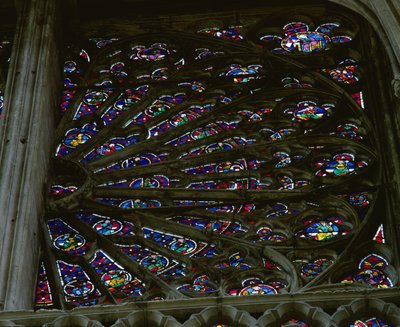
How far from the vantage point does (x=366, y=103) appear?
1473 centimetres

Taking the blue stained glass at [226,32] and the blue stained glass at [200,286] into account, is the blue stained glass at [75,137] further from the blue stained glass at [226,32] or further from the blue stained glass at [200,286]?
the blue stained glass at [200,286]

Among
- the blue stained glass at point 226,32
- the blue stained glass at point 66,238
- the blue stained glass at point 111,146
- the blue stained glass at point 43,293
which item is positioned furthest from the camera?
the blue stained glass at point 226,32

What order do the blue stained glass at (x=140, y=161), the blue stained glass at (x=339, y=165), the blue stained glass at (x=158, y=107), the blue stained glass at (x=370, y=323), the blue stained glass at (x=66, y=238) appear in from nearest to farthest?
the blue stained glass at (x=370, y=323) → the blue stained glass at (x=66, y=238) → the blue stained glass at (x=339, y=165) → the blue stained glass at (x=140, y=161) → the blue stained glass at (x=158, y=107)

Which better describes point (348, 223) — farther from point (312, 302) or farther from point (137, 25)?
point (137, 25)

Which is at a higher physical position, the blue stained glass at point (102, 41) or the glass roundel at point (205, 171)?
the blue stained glass at point (102, 41)

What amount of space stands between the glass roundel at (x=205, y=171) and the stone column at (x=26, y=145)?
0.30 metres

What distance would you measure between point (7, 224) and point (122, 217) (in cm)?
137

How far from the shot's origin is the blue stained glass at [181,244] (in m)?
13.0

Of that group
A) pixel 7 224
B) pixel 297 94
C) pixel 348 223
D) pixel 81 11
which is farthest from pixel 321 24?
pixel 7 224

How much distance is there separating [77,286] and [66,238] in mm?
752

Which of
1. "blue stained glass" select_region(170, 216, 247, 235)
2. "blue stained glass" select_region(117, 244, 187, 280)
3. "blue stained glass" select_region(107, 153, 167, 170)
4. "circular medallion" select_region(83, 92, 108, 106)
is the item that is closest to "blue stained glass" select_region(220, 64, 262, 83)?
"circular medallion" select_region(83, 92, 108, 106)

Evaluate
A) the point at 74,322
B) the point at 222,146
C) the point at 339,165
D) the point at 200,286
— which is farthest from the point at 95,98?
the point at 74,322

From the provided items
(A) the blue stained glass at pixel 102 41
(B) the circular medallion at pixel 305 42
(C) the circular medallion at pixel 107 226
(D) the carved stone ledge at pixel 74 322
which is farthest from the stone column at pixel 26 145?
(B) the circular medallion at pixel 305 42

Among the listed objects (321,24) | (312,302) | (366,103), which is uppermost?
(321,24)
